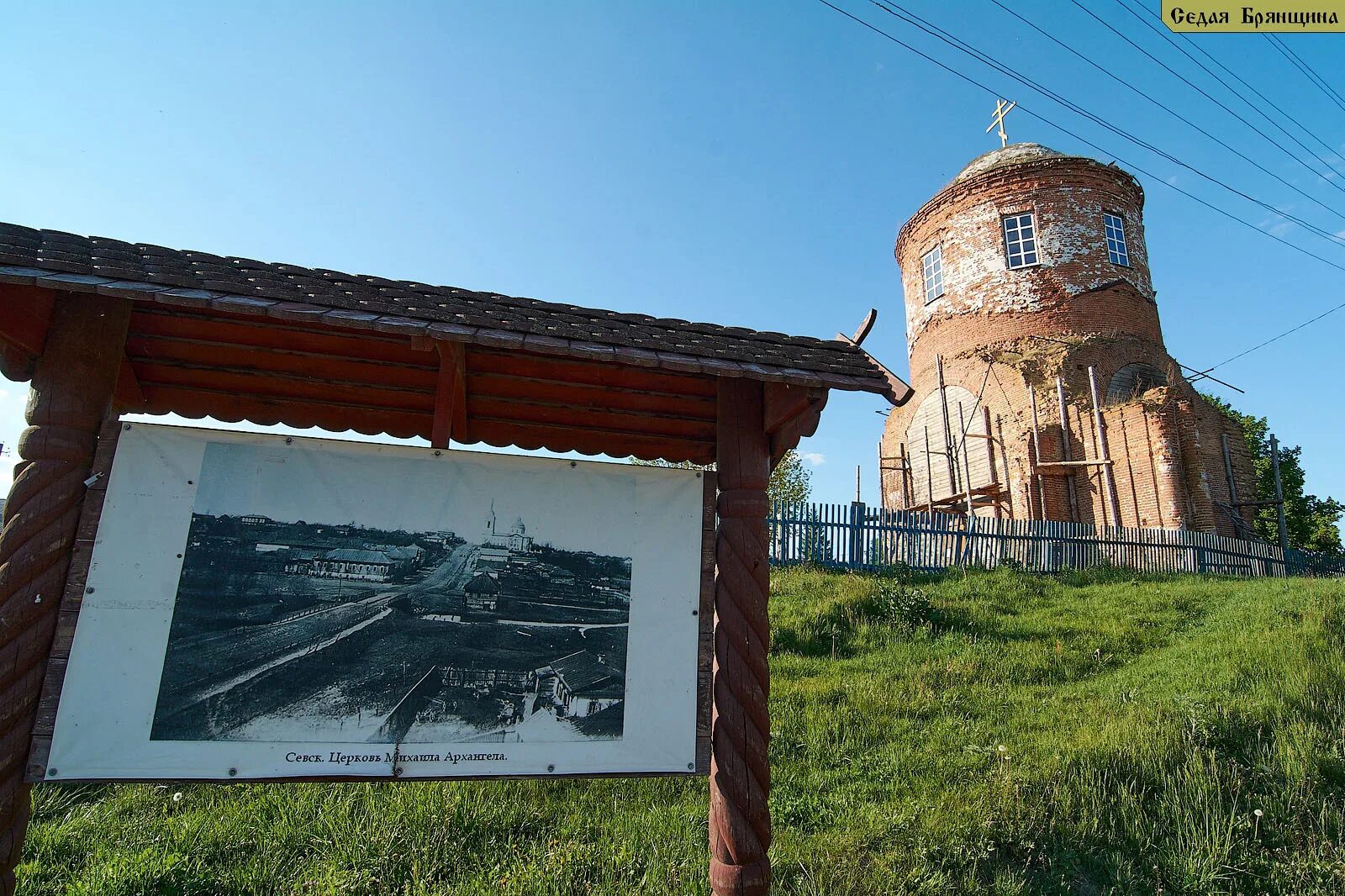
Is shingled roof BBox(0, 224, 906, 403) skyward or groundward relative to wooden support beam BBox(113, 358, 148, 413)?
Answer: skyward

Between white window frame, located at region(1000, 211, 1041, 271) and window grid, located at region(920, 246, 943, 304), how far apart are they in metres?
2.17

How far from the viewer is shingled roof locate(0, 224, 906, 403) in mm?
2953

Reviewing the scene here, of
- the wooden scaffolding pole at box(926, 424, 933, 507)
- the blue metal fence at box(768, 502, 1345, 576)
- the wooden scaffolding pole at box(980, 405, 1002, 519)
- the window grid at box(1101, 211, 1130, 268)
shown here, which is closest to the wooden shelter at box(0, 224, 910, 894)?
the blue metal fence at box(768, 502, 1345, 576)

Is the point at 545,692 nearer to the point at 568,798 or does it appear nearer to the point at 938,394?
the point at 568,798

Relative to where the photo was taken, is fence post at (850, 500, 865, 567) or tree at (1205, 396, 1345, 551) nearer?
fence post at (850, 500, 865, 567)

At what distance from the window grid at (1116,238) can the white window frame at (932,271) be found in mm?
4758

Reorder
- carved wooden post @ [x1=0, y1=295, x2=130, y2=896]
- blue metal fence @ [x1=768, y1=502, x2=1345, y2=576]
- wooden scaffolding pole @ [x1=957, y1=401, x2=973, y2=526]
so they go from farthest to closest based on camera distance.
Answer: wooden scaffolding pole @ [x1=957, y1=401, x2=973, y2=526] → blue metal fence @ [x1=768, y1=502, x2=1345, y2=576] → carved wooden post @ [x1=0, y1=295, x2=130, y2=896]

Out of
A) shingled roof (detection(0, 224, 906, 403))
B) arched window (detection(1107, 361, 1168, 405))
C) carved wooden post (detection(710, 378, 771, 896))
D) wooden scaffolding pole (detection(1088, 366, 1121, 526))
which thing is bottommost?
carved wooden post (detection(710, 378, 771, 896))

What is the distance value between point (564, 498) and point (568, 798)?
3.15m

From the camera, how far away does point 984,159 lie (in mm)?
23828

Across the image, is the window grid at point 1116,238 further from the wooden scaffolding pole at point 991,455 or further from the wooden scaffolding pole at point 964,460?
the wooden scaffolding pole at point 964,460

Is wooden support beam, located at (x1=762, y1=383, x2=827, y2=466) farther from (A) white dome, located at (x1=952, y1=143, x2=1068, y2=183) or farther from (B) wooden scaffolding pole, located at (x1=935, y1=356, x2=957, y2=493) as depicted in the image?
(A) white dome, located at (x1=952, y1=143, x2=1068, y2=183)

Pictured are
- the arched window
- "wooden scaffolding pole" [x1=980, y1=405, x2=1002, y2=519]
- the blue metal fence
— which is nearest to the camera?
the blue metal fence

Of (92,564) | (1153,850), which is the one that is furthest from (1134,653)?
(92,564)
